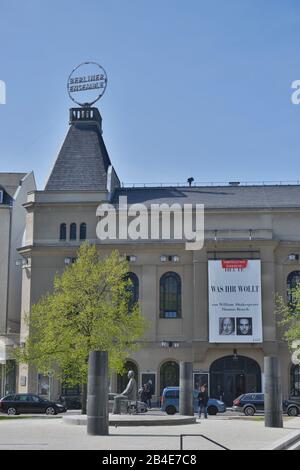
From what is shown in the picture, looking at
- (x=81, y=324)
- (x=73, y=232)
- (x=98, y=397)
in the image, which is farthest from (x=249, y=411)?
Result: (x=73, y=232)

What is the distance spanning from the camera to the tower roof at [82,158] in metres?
59.2

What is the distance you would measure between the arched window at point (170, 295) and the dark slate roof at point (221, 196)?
6.06 m

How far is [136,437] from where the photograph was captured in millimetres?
23422

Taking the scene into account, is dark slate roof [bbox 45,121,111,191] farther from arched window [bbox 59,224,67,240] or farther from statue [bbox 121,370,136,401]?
statue [bbox 121,370,136,401]

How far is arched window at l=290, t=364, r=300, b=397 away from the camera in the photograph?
175 ft

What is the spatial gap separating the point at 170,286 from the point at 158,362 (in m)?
5.57

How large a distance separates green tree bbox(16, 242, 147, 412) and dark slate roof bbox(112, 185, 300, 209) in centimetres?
1463

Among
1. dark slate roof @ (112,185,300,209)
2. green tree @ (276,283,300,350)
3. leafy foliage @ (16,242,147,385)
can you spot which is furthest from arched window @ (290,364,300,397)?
leafy foliage @ (16,242,147,385)

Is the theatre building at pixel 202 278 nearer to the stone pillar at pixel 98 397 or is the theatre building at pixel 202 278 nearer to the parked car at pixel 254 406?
the parked car at pixel 254 406

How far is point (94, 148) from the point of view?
62.5 metres
